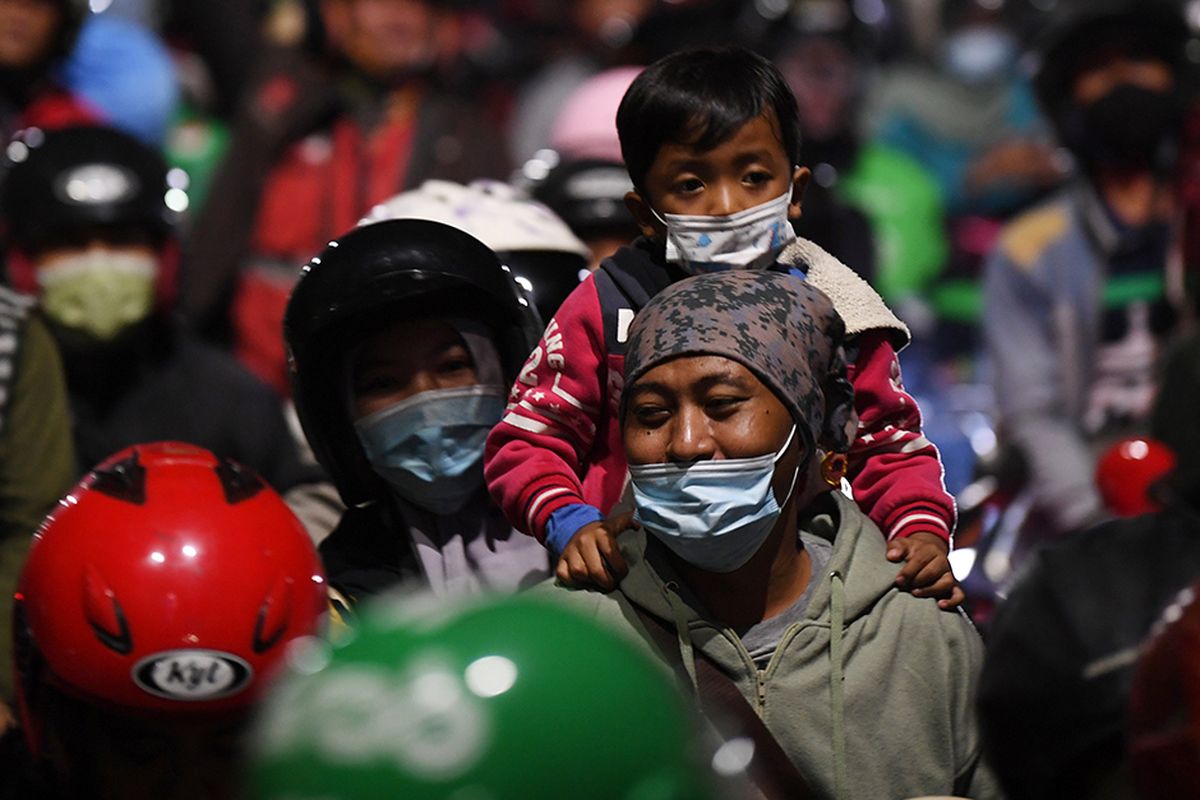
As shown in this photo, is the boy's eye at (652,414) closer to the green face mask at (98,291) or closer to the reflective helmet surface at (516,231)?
the reflective helmet surface at (516,231)

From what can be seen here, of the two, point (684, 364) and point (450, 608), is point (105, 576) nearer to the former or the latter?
point (684, 364)

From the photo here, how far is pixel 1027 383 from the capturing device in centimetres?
920

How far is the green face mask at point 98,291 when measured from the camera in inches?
277

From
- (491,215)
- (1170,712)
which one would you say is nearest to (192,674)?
(1170,712)

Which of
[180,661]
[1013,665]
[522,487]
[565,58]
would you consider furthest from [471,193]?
[565,58]

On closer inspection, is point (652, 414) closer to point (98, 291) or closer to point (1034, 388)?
point (98, 291)

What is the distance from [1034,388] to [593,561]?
5.07m

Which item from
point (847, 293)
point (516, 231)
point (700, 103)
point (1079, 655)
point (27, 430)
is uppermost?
point (27, 430)

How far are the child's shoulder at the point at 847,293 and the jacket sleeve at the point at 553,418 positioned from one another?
447mm

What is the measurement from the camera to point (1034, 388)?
9148mm

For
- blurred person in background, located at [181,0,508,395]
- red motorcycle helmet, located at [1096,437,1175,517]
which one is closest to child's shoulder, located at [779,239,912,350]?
red motorcycle helmet, located at [1096,437,1175,517]

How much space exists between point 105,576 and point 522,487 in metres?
0.84

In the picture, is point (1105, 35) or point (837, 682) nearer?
point (837, 682)

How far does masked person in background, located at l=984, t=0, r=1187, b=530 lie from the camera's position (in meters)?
9.05
